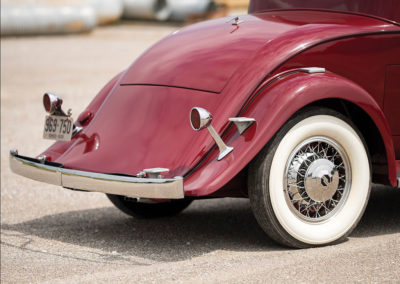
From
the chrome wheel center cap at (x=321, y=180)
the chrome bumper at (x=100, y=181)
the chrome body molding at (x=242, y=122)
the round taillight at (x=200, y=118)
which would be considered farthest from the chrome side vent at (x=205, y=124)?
the chrome wheel center cap at (x=321, y=180)

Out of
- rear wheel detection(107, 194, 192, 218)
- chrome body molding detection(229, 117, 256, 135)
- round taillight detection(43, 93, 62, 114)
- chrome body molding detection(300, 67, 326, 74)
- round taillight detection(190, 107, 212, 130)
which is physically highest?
chrome body molding detection(300, 67, 326, 74)

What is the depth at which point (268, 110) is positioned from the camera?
14.4 feet

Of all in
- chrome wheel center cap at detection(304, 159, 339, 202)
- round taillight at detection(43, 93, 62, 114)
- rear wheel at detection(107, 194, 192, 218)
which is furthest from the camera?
rear wheel at detection(107, 194, 192, 218)

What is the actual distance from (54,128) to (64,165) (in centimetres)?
40

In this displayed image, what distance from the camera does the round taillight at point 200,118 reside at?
427cm

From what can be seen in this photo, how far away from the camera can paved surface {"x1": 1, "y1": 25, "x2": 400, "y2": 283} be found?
4.05m

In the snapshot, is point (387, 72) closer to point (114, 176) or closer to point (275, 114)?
point (275, 114)

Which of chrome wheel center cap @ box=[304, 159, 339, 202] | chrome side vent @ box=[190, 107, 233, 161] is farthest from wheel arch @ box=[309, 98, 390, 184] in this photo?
chrome side vent @ box=[190, 107, 233, 161]

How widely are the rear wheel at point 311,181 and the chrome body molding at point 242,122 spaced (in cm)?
16

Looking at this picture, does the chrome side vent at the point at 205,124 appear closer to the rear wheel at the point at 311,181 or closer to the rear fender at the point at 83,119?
the rear wheel at the point at 311,181

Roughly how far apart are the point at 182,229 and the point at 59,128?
107cm

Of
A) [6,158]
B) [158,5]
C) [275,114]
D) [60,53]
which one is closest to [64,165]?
[275,114]

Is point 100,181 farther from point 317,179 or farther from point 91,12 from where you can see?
point 91,12

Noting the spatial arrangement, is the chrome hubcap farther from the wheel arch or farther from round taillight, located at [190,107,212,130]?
round taillight, located at [190,107,212,130]
